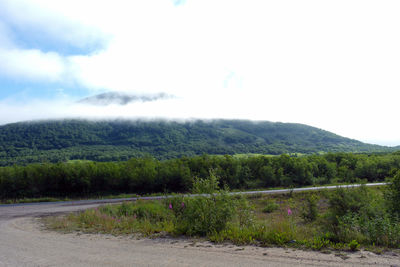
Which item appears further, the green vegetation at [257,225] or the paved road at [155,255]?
the green vegetation at [257,225]

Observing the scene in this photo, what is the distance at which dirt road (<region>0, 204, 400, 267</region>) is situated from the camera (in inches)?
236

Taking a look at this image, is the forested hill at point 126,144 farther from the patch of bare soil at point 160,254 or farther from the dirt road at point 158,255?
the patch of bare soil at point 160,254

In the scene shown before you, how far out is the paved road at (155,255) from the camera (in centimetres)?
599

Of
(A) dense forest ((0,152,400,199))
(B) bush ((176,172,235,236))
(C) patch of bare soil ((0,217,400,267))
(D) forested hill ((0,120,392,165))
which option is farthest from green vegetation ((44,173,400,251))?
(D) forested hill ((0,120,392,165))

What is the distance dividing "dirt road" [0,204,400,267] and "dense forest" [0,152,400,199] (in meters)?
24.8

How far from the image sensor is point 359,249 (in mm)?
6562

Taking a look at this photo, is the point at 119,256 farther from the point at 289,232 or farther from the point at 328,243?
the point at 328,243

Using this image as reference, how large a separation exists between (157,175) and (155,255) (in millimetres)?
29720

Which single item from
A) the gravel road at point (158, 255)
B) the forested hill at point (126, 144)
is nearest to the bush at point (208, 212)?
the gravel road at point (158, 255)

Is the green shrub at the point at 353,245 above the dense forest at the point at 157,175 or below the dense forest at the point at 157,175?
above

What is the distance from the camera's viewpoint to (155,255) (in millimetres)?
6914

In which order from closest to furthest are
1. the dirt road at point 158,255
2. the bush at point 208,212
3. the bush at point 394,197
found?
the dirt road at point 158,255, the bush at point 208,212, the bush at point 394,197

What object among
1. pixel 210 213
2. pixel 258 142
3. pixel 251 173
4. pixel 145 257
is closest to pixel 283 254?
pixel 210 213

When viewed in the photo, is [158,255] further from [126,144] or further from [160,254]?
[126,144]
